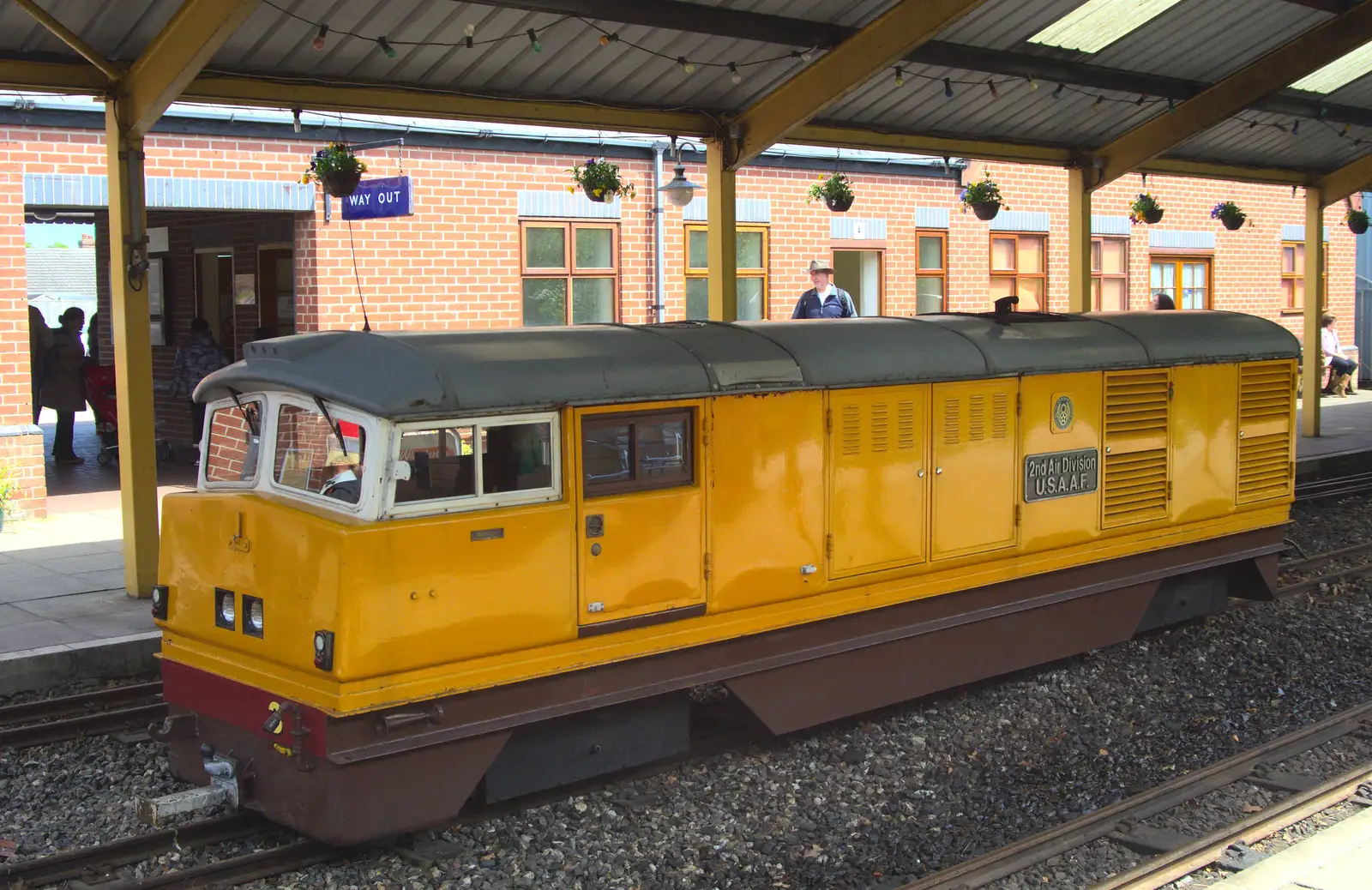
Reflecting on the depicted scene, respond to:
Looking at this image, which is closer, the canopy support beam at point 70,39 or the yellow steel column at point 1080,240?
the canopy support beam at point 70,39

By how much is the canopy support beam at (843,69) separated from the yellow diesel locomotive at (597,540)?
2547mm

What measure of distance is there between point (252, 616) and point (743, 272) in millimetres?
12987

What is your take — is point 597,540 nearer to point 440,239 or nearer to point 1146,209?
point 440,239

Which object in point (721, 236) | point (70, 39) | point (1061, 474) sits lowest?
point (1061, 474)

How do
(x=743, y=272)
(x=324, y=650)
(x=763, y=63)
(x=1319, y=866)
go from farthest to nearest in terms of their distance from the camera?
(x=743, y=272), (x=763, y=63), (x=1319, y=866), (x=324, y=650)

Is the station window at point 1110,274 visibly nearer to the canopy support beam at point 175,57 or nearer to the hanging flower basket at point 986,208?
the hanging flower basket at point 986,208

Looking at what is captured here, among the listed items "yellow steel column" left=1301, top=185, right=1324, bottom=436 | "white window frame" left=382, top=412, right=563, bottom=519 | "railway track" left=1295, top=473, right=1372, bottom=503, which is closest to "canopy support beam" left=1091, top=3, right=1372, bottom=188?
"railway track" left=1295, top=473, right=1372, bottom=503

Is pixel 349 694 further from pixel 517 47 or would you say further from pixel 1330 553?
pixel 1330 553

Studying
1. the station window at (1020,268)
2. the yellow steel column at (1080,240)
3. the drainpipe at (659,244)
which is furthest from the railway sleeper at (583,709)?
the station window at (1020,268)

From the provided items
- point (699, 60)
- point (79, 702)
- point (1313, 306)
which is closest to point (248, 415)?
point (79, 702)

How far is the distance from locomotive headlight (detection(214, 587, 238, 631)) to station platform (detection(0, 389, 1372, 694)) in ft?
9.01

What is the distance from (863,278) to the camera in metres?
20.1

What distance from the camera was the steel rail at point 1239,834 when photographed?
582cm

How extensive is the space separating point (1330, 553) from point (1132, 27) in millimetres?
5193
